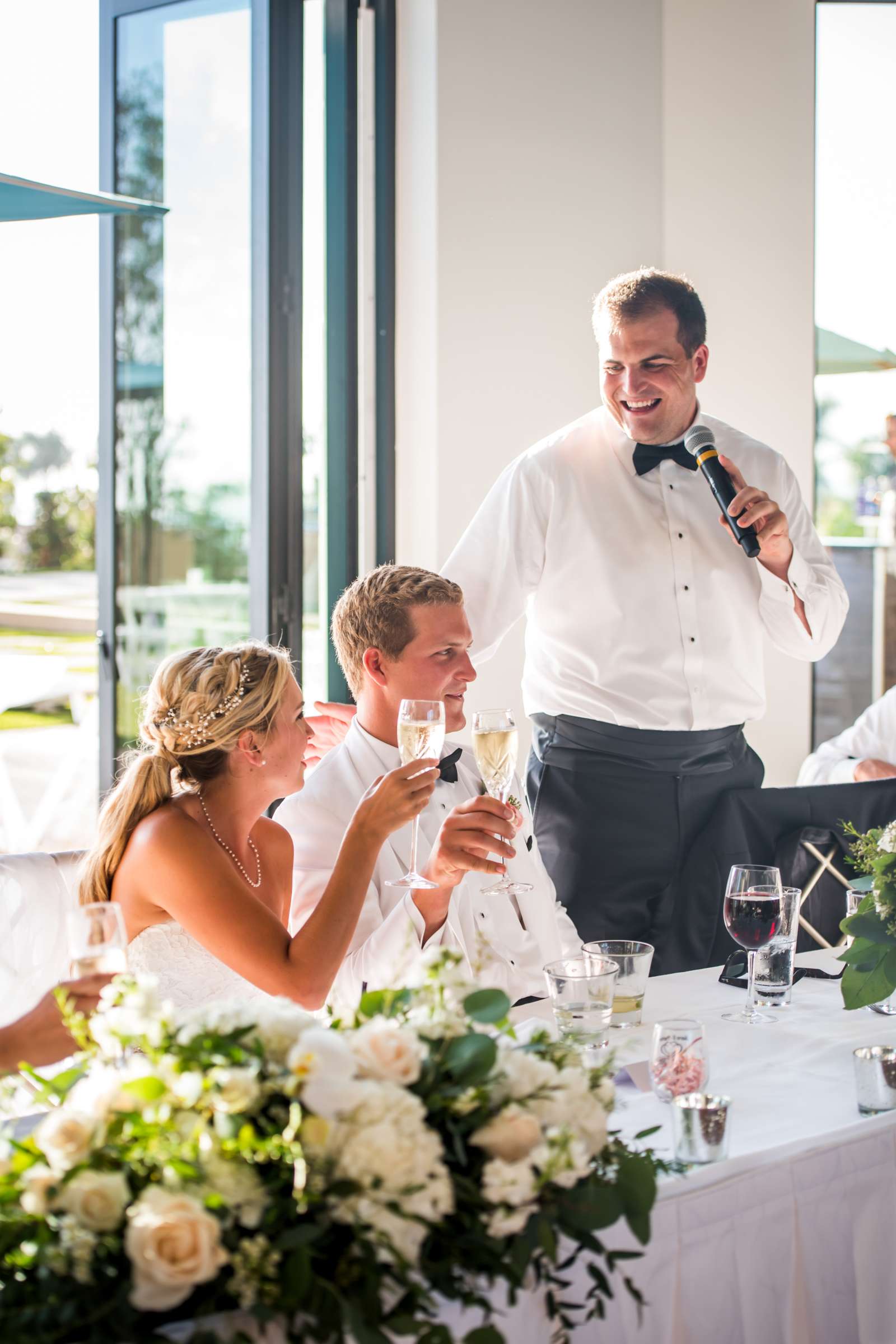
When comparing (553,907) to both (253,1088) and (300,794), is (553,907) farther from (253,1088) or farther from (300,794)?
(253,1088)

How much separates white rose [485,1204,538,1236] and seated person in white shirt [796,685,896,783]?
2888 millimetres

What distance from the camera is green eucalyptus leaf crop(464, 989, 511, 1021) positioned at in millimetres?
1096

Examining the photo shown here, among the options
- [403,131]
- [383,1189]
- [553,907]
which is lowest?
[553,907]

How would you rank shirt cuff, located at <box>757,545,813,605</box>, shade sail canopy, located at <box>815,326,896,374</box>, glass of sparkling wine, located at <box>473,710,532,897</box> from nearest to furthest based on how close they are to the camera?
glass of sparkling wine, located at <box>473,710,532,897</box> → shirt cuff, located at <box>757,545,813,605</box> → shade sail canopy, located at <box>815,326,896,374</box>

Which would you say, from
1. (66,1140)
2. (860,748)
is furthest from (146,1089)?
(860,748)

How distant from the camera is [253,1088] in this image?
36.8 inches

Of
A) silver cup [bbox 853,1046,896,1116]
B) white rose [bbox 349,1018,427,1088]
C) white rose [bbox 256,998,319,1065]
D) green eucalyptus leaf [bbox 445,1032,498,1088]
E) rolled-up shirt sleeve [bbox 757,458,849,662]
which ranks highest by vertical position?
rolled-up shirt sleeve [bbox 757,458,849,662]

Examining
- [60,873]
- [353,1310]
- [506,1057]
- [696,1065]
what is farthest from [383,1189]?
[60,873]

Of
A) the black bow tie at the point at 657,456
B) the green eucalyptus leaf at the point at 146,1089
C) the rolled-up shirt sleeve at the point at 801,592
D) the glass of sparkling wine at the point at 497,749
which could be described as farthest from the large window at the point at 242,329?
the green eucalyptus leaf at the point at 146,1089

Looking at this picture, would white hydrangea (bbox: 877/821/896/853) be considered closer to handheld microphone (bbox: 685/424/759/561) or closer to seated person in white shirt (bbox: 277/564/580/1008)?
seated person in white shirt (bbox: 277/564/580/1008)

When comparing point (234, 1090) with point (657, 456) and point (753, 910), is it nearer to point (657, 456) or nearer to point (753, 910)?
point (753, 910)

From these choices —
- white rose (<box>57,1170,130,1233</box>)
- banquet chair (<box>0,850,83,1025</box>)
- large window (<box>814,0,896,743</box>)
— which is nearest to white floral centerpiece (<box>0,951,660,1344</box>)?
white rose (<box>57,1170,130,1233</box>)

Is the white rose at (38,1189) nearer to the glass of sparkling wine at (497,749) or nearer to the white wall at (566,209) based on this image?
the glass of sparkling wine at (497,749)

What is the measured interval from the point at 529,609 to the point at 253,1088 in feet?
7.55
